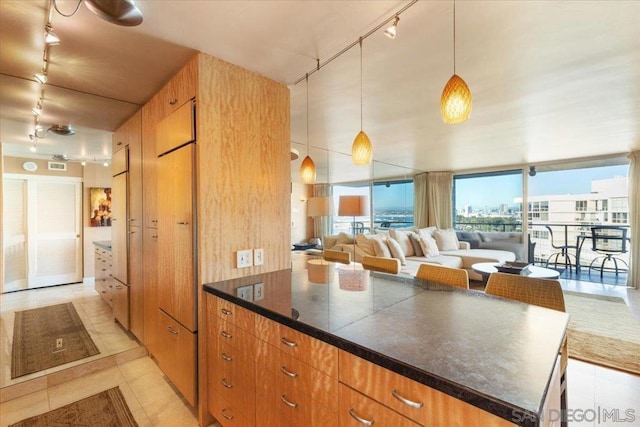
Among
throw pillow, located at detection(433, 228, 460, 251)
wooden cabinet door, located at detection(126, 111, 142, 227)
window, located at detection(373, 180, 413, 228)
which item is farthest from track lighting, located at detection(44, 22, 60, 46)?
window, located at detection(373, 180, 413, 228)

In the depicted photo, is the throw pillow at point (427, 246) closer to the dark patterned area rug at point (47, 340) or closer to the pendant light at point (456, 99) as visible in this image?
the pendant light at point (456, 99)

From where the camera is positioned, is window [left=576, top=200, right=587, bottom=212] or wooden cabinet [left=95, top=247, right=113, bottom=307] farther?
window [left=576, top=200, right=587, bottom=212]

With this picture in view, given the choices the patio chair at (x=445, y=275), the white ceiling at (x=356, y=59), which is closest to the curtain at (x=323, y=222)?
the white ceiling at (x=356, y=59)

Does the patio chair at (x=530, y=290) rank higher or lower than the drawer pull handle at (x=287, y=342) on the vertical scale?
higher

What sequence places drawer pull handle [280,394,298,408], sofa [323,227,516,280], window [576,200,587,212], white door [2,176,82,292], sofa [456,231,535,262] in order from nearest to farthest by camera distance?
drawer pull handle [280,394,298,408], white door [2,176,82,292], sofa [323,227,516,280], window [576,200,587,212], sofa [456,231,535,262]

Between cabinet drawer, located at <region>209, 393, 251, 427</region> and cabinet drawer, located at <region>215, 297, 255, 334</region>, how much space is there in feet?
1.44

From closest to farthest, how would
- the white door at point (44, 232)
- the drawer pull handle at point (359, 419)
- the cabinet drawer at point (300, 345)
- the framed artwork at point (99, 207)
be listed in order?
the drawer pull handle at point (359, 419) < the cabinet drawer at point (300, 345) < the white door at point (44, 232) < the framed artwork at point (99, 207)

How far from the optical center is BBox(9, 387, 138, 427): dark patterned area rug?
1.89m

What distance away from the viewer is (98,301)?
164 inches

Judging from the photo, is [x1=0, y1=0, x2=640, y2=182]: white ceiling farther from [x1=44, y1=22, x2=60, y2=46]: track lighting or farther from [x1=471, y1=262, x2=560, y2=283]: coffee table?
[x1=471, y1=262, x2=560, y2=283]: coffee table

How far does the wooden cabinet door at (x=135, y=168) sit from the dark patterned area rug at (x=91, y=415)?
4.60 ft

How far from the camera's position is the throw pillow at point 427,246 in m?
5.63

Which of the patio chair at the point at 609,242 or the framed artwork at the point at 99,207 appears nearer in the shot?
the framed artwork at the point at 99,207

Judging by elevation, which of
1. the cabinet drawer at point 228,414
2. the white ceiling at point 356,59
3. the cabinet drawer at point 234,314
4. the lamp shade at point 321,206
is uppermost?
the white ceiling at point 356,59
